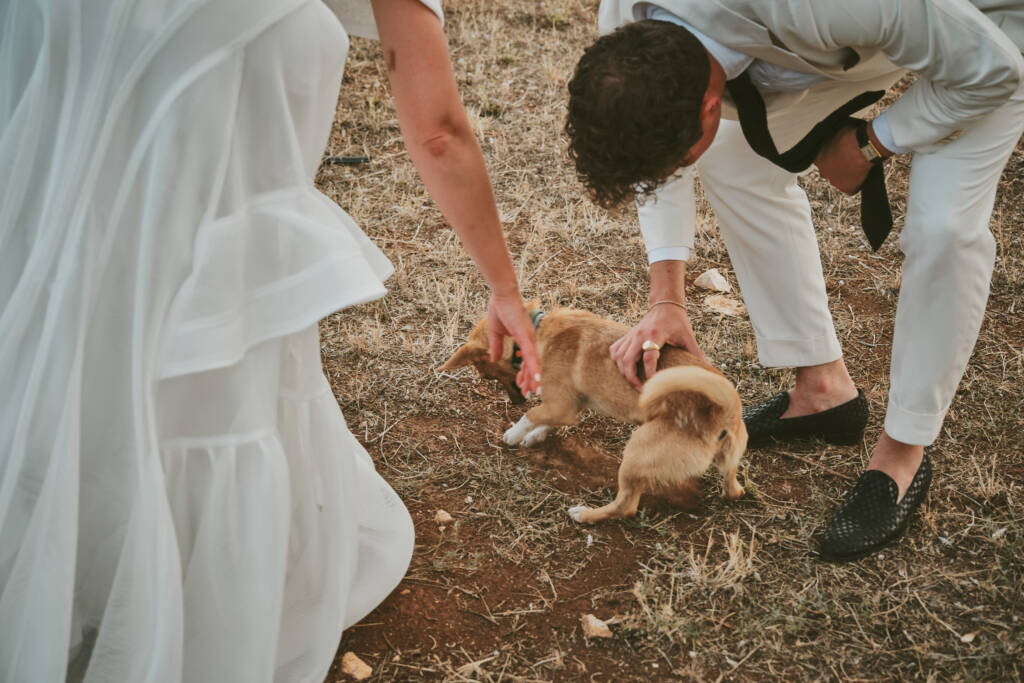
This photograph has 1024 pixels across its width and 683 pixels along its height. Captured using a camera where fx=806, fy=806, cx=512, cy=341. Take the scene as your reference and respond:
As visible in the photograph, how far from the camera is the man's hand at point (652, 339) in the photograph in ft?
8.97

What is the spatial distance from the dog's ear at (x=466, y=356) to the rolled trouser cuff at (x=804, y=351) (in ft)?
3.48

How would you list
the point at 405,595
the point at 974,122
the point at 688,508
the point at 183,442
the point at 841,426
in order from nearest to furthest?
the point at 183,442
the point at 974,122
the point at 405,595
the point at 688,508
the point at 841,426

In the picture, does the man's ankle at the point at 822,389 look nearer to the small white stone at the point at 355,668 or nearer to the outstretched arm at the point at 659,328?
the outstretched arm at the point at 659,328

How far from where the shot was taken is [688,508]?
273cm

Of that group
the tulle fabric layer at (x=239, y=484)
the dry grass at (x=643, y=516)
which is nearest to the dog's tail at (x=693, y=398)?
the dry grass at (x=643, y=516)

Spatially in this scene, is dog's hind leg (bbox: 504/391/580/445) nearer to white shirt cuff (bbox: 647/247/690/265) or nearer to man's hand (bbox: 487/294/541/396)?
white shirt cuff (bbox: 647/247/690/265)

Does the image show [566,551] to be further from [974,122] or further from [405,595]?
[974,122]

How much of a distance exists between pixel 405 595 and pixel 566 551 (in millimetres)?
531

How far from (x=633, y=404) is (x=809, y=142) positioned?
1.02m

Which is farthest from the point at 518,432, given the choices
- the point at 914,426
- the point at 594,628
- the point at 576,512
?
the point at 914,426

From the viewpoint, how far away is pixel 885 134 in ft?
7.61

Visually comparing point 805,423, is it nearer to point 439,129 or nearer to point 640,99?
point 640,99

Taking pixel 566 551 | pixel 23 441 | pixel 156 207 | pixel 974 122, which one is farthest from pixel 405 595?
pixel 974 122

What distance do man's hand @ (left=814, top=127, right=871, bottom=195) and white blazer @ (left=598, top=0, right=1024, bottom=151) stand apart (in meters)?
0.20
